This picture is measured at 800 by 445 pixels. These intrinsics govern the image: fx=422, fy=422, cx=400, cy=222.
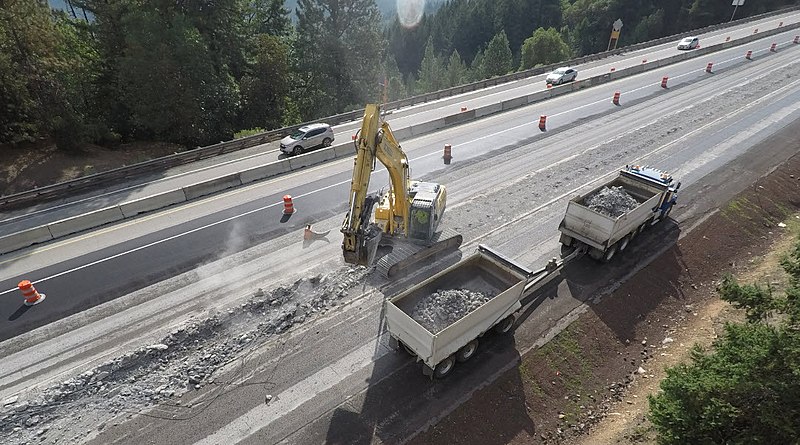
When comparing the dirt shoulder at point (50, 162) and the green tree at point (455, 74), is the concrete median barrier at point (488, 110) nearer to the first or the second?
the dirt shoulder at point (50, 162)

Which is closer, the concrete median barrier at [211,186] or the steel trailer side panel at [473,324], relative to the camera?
Answer: the steel trailer side panel at [473,324]

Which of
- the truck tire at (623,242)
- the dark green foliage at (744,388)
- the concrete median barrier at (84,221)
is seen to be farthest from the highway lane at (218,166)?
the dark green foliage at (744,388)

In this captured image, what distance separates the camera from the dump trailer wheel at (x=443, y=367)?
10422mm

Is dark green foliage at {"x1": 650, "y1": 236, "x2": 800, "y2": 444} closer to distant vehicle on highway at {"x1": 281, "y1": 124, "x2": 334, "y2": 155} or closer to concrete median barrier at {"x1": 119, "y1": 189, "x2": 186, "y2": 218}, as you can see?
concrete median barrier at {"x1": 119, "y1": 189, "x2": 186, "y2": 218}

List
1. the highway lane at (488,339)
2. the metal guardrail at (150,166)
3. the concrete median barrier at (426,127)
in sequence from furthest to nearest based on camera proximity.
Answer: the concrete median barrier at (426,127), the metal guardrail at (150,166), the highway lane at (488,339)

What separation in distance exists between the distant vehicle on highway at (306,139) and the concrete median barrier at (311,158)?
8.39ft

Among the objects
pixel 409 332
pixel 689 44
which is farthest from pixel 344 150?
pixel 689 44

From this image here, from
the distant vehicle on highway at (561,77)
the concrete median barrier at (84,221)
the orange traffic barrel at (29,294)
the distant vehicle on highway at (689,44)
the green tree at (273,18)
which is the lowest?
the orange traffic barrel at (29,294)

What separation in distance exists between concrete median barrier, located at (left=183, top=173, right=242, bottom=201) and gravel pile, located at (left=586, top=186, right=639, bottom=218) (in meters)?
16.7

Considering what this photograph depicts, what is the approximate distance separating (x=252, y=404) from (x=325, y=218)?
9431 millimetres

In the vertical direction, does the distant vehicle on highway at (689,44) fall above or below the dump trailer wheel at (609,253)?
above

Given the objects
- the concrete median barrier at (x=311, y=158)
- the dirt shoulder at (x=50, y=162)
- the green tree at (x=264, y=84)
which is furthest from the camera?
the green tree at (x=264, y=84)

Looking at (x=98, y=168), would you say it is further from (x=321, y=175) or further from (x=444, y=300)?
(x=444, y=300)

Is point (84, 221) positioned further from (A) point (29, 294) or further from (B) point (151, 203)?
(A) point (29, 294)
